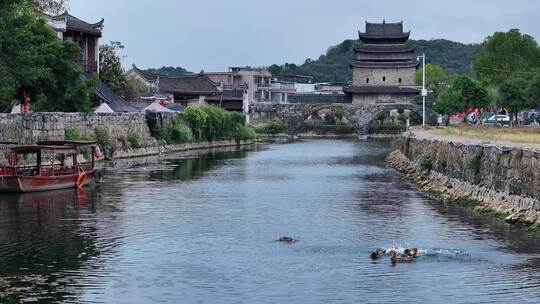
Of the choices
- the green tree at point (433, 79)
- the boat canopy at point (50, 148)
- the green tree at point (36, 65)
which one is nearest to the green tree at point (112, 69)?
the green tree at point (36, 65)

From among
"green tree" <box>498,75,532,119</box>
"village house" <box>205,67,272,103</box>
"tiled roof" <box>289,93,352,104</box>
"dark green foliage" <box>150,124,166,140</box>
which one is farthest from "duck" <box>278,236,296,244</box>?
"village house" <box>205,67,272,103</box>

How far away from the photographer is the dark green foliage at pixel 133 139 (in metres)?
62.4

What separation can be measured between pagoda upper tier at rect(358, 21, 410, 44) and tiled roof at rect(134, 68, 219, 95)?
30958 millimetres

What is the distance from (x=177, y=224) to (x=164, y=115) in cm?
4346

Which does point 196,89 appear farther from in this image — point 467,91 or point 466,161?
point 466,161

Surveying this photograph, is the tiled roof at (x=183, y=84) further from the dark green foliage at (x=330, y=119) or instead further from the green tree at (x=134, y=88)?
the dark green foliage at (x=330, y=119)

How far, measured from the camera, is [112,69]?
252 feet

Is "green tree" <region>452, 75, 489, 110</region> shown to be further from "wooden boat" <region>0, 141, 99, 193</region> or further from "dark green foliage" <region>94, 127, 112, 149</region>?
"wooden boat" <region>0, 141, 99, 193</region>

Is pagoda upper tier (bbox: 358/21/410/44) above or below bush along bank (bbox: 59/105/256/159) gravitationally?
above

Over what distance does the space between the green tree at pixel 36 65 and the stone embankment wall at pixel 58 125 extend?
1.31m

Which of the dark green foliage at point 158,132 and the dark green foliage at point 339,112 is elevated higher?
the dark green foliage at point 339,112

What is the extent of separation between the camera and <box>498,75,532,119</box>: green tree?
3120 inches

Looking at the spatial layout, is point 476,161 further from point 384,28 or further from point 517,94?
point 384,28

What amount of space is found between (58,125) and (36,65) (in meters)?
5.82
